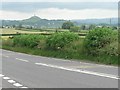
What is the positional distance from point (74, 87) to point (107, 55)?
45.3 feet

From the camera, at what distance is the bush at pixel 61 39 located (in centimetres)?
3506

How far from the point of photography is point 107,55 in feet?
86.8

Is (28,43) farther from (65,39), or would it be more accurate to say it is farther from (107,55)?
(107,55)

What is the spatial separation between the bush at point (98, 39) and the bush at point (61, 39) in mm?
4880

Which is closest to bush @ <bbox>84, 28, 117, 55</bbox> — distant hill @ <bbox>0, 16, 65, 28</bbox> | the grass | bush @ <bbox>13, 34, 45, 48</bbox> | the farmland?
the farmland

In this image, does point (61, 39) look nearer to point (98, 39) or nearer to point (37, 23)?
point (98, 39)

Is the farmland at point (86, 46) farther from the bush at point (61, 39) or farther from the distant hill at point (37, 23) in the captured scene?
the distant hill at point (37, 23)

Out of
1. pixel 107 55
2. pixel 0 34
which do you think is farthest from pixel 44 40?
pixel 0 34

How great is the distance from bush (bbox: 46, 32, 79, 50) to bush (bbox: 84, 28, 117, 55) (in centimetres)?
488

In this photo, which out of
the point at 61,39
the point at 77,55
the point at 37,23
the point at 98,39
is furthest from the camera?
the point at 37,23

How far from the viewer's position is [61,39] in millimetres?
35781

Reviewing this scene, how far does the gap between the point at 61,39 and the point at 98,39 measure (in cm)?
727

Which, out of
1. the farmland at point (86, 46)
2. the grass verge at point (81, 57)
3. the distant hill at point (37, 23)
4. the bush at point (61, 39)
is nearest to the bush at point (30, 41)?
the farmland at point (86, 46)

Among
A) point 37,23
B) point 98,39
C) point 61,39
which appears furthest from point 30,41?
point 37,23
